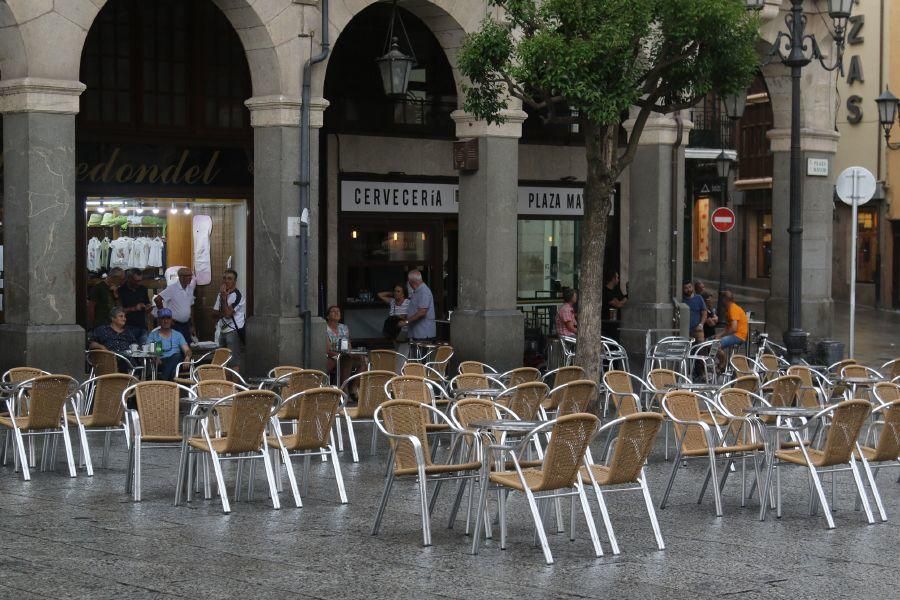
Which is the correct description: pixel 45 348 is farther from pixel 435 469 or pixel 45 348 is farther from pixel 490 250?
pixel 435 469

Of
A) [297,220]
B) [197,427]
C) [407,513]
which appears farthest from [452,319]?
[407,513]

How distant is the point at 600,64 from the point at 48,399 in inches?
254

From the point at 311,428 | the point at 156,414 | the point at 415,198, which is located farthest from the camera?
the point at 415,198

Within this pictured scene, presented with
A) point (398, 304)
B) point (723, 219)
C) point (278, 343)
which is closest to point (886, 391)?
point (278, 343)

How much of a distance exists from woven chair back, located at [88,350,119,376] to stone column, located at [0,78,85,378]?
0.81 ft

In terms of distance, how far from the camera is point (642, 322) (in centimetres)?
2170

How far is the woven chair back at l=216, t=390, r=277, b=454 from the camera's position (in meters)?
10.7

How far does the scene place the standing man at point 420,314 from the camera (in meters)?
20.8

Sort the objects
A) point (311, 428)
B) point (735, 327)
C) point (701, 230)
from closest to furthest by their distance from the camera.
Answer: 1. point (311, 428)
2. point (735, 327)
3. point (701, 230)

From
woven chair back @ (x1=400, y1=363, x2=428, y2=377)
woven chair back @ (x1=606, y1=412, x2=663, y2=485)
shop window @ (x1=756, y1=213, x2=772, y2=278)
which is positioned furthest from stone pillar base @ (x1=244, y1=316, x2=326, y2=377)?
shop window @ (x1=756, y1=213, x2=772, y2=278)

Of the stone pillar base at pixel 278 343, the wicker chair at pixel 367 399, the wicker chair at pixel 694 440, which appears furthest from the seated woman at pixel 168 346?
the wicker chair at pixel 694 440

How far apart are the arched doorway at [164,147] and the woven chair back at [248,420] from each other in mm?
8975

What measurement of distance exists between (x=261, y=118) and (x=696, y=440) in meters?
8.52

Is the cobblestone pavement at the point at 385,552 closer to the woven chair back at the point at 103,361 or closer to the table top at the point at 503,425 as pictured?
the table top at the point at 503,425
